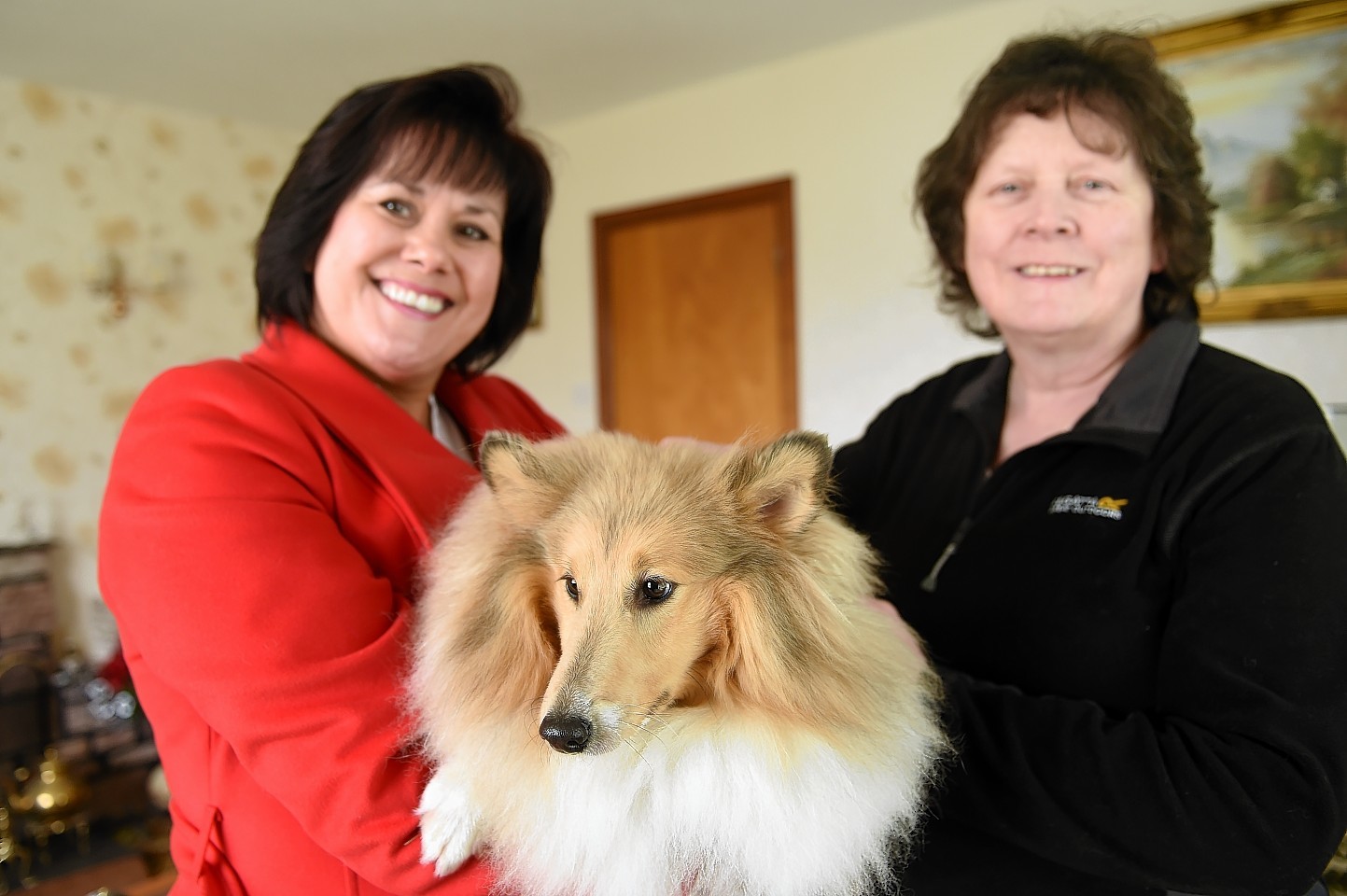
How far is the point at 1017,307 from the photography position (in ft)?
6.16

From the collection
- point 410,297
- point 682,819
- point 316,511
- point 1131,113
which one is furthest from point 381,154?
point 1131,113

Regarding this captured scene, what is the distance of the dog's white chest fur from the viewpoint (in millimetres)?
1289

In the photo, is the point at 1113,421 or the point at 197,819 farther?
the point at 1113,421

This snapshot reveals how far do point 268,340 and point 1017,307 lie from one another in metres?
1.61

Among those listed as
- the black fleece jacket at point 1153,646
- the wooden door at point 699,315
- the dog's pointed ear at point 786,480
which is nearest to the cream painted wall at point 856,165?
the wooden door at point 699,315

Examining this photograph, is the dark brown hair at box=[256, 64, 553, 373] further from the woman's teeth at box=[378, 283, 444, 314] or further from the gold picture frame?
the gold picture frame

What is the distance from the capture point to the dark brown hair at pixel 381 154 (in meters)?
1.81

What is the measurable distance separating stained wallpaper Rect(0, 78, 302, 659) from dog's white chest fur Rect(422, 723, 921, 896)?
5.45m

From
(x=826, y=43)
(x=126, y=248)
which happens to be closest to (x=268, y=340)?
(x=826, y=43)

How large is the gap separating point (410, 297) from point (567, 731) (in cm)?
107

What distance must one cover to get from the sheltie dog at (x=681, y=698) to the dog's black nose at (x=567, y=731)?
0.24 feet

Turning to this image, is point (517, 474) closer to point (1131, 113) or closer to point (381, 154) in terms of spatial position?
point (381, 154)

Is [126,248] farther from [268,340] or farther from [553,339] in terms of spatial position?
[268,340]

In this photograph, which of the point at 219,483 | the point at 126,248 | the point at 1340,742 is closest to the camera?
the point at 1340,742
